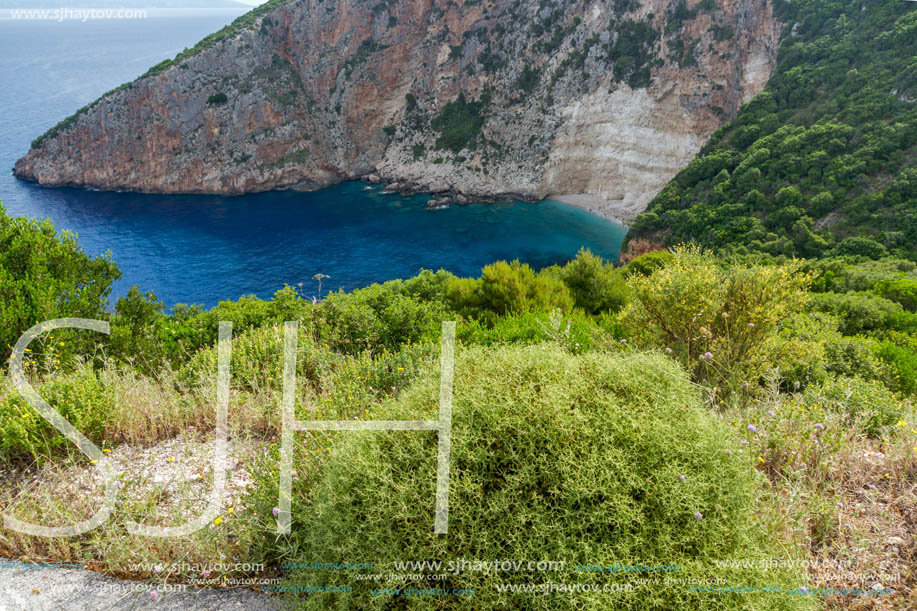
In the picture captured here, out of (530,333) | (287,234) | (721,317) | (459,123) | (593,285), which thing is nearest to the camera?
(721,317)

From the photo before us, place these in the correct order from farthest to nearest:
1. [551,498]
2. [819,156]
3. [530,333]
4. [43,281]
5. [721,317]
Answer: [819,156] → [43,281] → [530,333] → [721,317] → [551,498]

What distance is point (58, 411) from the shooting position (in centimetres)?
449

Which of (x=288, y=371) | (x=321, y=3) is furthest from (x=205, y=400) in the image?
(x=321, y=3)

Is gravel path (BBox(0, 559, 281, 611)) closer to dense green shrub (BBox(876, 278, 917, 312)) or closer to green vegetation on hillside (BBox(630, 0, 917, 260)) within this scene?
dense green shrub (BBox(876, 278, 917, 312))

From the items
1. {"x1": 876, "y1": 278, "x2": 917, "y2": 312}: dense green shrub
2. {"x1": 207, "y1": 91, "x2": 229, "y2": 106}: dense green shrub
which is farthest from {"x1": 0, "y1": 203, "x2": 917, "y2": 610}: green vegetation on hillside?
{"x1": 207, "y1": 91, "x2": 229, "y2": 106}: dense green shrub

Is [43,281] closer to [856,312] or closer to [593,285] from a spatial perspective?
[593,285]

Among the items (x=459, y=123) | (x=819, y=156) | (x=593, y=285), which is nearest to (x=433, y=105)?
(x=459, y=123)

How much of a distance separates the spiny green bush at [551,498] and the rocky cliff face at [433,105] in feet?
154

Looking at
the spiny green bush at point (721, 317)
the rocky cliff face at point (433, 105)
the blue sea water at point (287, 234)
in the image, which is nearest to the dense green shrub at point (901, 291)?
the spiny green bush at point (721, 317)

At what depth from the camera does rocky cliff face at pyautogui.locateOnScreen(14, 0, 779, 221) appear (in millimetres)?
46469

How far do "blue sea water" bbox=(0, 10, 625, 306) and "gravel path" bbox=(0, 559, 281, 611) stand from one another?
31.6 metres

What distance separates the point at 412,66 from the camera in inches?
2475

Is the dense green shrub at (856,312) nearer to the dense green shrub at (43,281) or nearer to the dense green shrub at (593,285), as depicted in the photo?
the dense green shrub at (593,285)

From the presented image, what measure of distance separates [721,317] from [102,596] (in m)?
6.06
